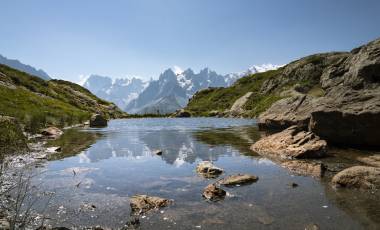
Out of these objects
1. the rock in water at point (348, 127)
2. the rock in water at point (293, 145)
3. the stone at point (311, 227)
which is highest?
the rock in water at point (348, 127)

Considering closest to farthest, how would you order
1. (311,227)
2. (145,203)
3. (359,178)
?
(311,227) → (145,203) → (359,178)

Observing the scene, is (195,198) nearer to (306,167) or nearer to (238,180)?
(238,180)

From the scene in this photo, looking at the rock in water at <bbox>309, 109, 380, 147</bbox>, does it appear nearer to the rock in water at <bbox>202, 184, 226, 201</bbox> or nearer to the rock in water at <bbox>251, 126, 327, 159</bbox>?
the rock in water at <bbox>251, 126, 327, 159</bbox>

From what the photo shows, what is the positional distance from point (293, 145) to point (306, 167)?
21.2 ft

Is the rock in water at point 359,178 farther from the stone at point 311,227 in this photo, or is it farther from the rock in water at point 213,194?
the rock in water at point 213,194

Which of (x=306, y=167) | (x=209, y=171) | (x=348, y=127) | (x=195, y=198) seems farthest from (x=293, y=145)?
(x=195, y=198)

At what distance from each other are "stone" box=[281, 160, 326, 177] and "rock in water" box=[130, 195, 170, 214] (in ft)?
35.6

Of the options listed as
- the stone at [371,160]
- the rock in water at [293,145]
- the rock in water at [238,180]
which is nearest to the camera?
the rock in water at [238,180]

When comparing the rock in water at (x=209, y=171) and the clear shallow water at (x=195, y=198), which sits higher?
the rock in water at (x=209, y=171)

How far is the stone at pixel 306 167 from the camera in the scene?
73.9 feet

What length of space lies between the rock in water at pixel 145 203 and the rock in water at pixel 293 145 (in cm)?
1574

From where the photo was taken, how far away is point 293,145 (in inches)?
1199

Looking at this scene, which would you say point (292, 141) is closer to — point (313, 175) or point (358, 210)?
point (313, 175)

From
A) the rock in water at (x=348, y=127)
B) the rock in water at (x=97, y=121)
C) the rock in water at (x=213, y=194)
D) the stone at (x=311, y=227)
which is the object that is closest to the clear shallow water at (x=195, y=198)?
the stone at (x=311, y=227)
